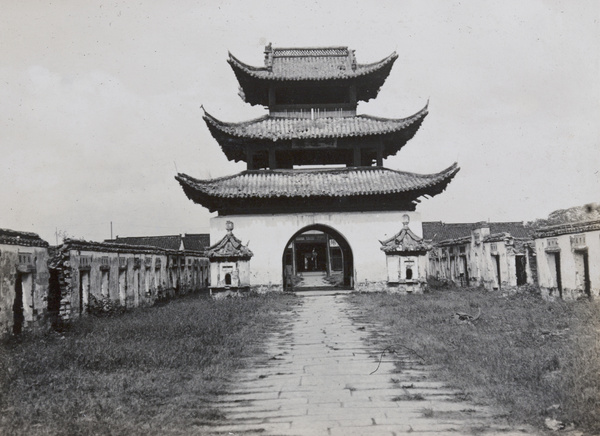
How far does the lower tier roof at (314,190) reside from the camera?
68.0ft

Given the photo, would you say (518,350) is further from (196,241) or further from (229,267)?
(196,241)

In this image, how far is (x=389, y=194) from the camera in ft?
68.7

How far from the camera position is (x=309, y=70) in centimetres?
2389

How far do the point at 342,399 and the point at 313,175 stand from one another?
1683 centimetres

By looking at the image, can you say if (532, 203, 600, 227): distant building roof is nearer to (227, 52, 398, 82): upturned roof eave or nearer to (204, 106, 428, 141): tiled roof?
(204, 106, 428, 141): tiled roof

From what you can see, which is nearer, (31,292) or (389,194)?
(31,292)

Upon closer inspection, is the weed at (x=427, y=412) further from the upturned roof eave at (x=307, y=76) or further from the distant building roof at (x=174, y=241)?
the distant building roof at (x=174, y=241)

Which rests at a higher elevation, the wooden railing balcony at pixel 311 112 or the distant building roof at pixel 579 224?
the wooden railing balcony at pixel 311 112

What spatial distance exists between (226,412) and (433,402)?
95.4 inches

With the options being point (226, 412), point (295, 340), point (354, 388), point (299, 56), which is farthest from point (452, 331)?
point (299, 56)

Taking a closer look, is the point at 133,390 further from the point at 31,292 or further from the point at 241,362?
the point at 31,292

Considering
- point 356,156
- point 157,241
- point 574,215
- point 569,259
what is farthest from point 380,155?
point 157,241

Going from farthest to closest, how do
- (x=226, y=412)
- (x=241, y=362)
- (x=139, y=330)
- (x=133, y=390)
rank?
(x=139, y=330)
(x=241, y=362)
(x=133, y=390)
(x=226, y=412)

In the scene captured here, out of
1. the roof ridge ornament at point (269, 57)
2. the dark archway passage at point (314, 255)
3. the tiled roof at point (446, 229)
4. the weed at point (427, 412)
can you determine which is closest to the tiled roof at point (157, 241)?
the dark archway passage at point (314, 255)
